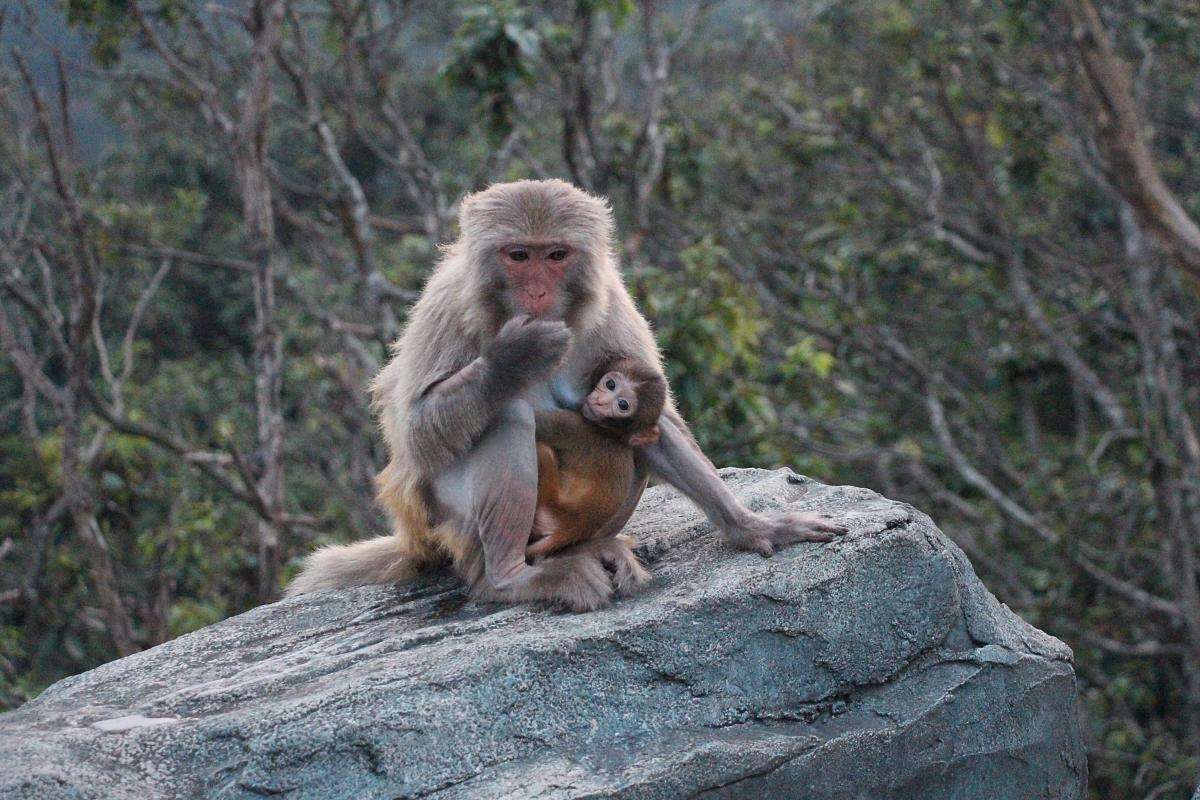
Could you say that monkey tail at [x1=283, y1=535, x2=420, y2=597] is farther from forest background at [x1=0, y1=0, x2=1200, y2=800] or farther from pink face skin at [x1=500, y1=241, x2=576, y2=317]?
forest background at [x1=0, y1=0, x2=1200, y2=800]

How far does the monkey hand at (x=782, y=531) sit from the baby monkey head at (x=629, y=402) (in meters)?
0.45

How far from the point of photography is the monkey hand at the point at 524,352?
396 centimetres

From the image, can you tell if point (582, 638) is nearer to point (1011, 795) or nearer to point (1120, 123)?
point (1011, 795)

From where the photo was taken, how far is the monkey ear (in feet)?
14.0

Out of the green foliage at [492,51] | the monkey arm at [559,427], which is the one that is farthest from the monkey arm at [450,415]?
the green foliage at [492,51]

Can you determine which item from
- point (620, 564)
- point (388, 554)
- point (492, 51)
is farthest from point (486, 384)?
point (492, 51)

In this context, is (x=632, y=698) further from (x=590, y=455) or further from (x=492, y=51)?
(x=492, y=51)

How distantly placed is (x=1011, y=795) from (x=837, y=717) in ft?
2.31

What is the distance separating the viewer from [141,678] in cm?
408

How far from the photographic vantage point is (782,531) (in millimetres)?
4184

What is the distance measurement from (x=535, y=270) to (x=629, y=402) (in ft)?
1.75

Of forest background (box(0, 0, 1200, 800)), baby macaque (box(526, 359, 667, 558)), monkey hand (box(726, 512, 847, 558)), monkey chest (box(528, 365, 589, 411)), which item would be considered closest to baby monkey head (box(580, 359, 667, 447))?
baby macaque (box(526, 359, 667, 558))

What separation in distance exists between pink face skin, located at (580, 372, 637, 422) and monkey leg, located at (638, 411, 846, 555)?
0.27 m

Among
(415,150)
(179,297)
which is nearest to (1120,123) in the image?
(415,150)
